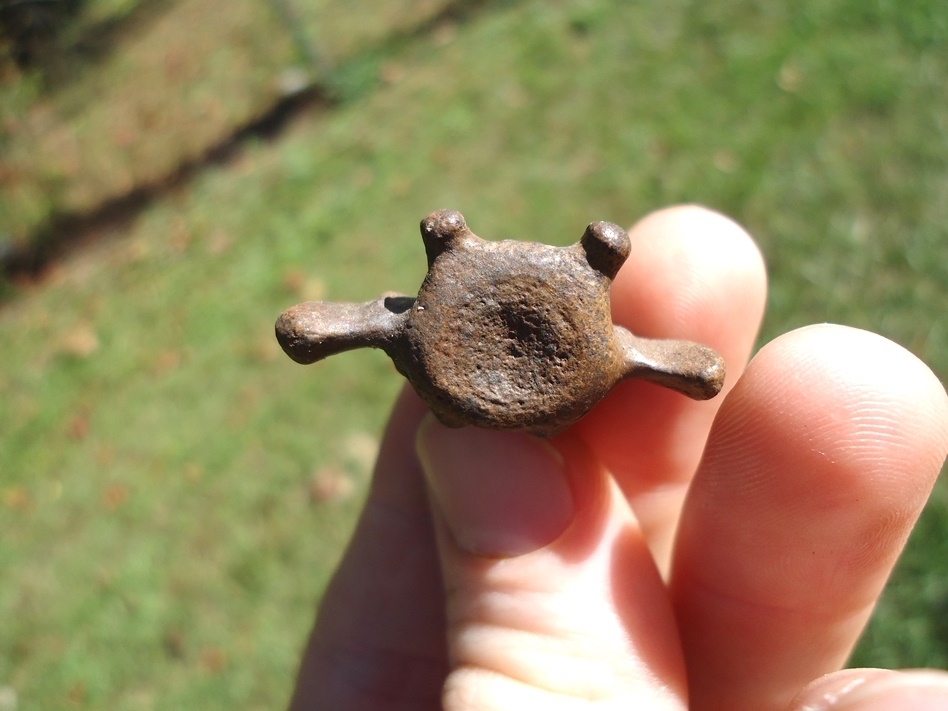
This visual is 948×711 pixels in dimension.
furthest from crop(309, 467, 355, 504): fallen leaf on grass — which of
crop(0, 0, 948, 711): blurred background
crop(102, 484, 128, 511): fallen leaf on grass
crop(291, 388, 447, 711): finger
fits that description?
crop(291, 388, 447, 711): finger

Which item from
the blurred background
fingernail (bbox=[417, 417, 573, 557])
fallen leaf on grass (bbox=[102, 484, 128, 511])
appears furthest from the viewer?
fallen leaf on grass (bbox=[102, 484, 128, 511])

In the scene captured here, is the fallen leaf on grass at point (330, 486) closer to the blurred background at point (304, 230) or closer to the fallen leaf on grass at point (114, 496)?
the blurred background at point (304, 230)

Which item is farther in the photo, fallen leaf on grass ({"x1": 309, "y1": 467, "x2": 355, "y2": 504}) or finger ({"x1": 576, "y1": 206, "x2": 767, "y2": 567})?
fallen leaf on grass ({"x1": 309, "y1": 467, "x2": 355, "y2": 504})

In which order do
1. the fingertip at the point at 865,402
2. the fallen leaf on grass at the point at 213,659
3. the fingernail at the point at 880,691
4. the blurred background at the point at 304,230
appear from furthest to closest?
1. the blurred background at the point at 304,230
2. the fallen leaf on grass at the point at 213,659
3. the fingertip at the point at 865,402
4. the fingernail at the point at 880,691

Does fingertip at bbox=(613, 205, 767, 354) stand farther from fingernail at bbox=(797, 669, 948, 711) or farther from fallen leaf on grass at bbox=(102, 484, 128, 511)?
fallen leaf on grass at bbox=(102, 484, 128, 511)

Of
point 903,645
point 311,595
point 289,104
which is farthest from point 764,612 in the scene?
point 289,104

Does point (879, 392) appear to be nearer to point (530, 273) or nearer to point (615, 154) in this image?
point (530, 273)

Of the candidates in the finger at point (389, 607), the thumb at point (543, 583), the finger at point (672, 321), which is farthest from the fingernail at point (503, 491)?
the finger at point (389, 607)
